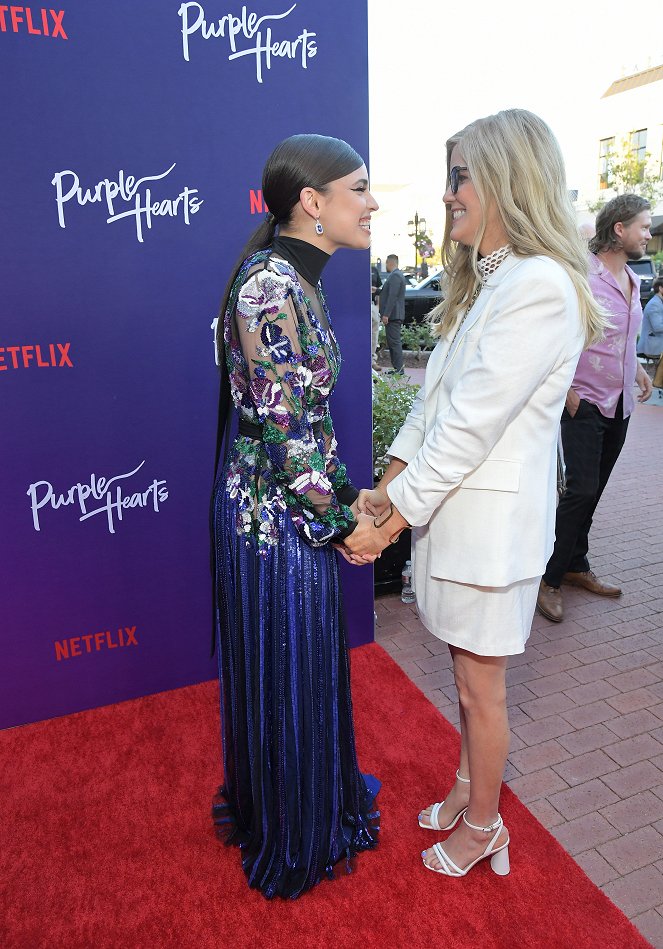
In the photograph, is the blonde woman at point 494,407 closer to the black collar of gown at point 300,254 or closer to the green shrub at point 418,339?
the black collar of gown at point 300,254

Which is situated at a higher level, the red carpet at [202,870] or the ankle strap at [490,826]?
the ankle strap at [490,826]

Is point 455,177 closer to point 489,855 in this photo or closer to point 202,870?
point 489,855

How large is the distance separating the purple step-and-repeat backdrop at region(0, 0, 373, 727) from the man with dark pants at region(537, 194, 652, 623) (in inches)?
49.0

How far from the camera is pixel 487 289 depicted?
65.6 inches

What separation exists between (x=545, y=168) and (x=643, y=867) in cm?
194

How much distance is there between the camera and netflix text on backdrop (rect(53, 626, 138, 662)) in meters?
2.74

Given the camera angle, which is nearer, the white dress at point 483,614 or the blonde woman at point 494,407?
the blonde woman at point 494,407

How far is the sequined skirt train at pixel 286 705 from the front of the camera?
180 centimetres

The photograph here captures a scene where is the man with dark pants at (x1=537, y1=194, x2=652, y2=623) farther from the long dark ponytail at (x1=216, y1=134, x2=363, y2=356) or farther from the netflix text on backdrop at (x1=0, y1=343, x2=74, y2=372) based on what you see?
the netflix text on backdrop at (x1=0, y1=343, x2=74, y2=372)

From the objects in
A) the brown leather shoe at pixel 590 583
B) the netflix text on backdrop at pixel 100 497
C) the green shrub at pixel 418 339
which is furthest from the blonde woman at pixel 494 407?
the green shrub at pixel 418 339

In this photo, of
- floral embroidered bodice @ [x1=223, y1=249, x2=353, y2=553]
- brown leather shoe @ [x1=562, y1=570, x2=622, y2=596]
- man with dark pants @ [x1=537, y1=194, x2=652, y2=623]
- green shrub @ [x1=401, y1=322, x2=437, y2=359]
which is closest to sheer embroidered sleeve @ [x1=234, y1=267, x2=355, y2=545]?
floral embroidered bodice @ [x1=223, y1=249, x2=353, y2=553]

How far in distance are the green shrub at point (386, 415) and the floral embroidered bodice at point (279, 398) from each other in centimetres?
195

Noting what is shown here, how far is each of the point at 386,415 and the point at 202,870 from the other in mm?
2420

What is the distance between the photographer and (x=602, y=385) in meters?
3.42
